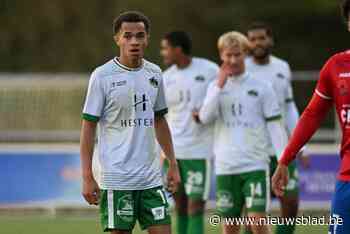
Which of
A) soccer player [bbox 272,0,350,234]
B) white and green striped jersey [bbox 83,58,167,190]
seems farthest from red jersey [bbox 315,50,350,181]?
white and green striped jersey [bbox 83,58,167,190]

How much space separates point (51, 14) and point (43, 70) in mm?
1709

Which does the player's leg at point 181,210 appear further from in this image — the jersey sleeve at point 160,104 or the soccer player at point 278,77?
the jersey sleeve at point 160,104

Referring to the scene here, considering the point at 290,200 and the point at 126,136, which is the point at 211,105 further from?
the point at 126,136

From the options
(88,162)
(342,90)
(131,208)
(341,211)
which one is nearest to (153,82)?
(88,162)

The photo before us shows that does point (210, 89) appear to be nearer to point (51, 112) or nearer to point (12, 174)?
point (12, 174)

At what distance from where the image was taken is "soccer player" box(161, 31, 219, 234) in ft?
43.8

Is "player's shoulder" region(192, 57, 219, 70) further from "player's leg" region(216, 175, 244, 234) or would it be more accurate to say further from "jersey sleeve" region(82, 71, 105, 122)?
"jersey sleeve" region(82, 71, 105, 122)

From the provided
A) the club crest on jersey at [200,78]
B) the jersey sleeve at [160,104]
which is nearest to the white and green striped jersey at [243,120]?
the club crest on jersey at [200,78]

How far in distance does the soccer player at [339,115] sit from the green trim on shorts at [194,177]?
16.7 ft

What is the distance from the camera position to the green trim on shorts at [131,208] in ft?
30.1

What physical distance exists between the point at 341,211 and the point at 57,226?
8.75 meters

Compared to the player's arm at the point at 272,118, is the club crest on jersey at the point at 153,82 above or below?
above

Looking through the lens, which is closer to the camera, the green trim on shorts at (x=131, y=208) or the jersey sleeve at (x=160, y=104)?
the green trim on shorts at (x=131, y=208)

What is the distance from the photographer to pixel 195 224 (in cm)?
1291
